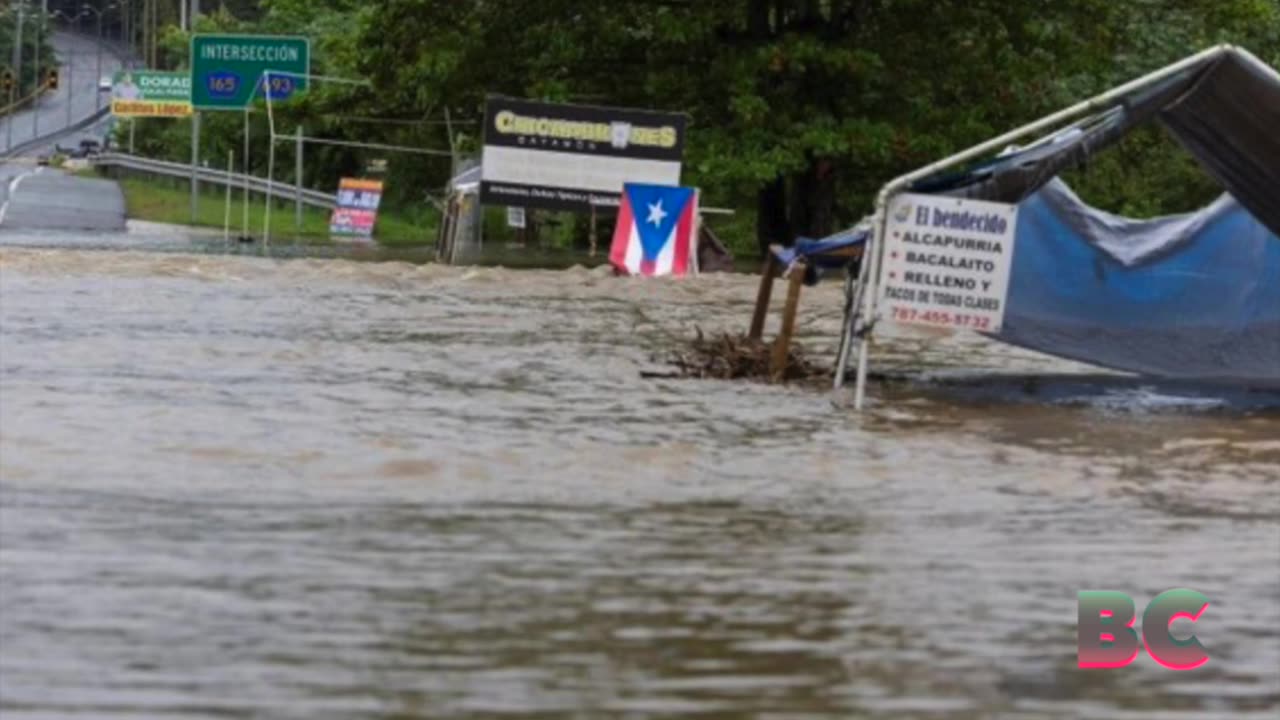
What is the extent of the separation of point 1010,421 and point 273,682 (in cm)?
833

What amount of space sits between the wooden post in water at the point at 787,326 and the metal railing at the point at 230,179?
36.7m

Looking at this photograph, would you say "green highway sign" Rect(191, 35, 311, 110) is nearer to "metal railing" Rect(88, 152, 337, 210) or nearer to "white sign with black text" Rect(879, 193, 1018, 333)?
"metal railing" Rect(88, 152, 337, 210)

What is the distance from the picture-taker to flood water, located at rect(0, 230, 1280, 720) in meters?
7.80

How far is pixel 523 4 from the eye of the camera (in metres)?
35.7

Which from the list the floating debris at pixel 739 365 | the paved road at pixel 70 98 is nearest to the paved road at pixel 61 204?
the floating debris at pixel 739 365

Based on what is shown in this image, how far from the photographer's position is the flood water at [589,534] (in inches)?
307

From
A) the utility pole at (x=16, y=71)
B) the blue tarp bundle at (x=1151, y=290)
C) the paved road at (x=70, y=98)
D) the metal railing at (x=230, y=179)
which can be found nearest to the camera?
the blue tarp bundle at (x=1151, y=290)

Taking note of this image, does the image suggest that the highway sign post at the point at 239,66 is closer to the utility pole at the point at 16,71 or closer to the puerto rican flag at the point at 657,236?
the puerto rican flag at the point at 657,236

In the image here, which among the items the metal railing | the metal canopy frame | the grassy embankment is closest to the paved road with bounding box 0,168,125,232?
the grassy embankment

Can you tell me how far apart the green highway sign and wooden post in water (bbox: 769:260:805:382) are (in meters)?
39.0

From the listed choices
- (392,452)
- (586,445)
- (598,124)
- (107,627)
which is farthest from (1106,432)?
(598,124)

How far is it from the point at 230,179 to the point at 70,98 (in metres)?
99.2

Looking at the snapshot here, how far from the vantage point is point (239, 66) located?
182 ft

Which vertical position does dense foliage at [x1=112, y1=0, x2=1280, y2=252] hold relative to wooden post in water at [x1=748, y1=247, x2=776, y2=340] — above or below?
above
